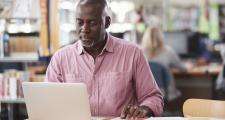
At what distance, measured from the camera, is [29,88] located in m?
2.48

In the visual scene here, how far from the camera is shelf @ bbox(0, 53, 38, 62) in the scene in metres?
4.44

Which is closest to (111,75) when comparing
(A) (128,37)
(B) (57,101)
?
(B) (57,101)

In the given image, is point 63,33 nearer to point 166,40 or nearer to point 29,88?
point 29,88

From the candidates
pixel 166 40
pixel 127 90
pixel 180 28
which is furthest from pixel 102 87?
pixel 180 28

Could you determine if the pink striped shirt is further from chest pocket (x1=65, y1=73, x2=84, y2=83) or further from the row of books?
the row of books

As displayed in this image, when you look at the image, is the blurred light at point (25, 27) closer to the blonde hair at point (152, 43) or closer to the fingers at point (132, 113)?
the fingers at point (132, 113)

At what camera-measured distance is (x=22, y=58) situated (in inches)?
175

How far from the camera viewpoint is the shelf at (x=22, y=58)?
444 centimetres

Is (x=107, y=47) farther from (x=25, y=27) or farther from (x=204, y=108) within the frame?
(x=25, y=27)

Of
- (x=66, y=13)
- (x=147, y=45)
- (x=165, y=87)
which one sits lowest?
(x=165, y=87)

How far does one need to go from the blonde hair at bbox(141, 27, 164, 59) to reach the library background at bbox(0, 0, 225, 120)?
378 mm

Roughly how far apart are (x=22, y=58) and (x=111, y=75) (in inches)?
70.4

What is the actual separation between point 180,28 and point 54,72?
665cm

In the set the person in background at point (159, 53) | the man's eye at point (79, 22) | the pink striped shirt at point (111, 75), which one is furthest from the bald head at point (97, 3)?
the person in background at point (159, 53)
